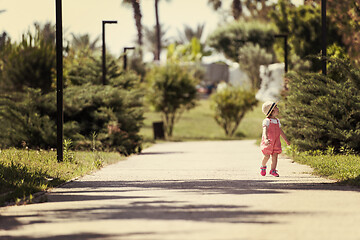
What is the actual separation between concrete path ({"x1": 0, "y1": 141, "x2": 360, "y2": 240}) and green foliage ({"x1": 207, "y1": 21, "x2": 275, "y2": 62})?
62863mm

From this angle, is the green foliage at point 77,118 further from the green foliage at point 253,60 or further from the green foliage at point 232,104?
the green foliage at point 253,60

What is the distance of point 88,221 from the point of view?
862 cm

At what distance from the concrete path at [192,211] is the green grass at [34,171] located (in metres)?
0.47

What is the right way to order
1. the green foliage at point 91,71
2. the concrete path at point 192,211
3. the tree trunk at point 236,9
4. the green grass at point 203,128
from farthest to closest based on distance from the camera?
the tree trunk at point 236,9
the green grass at point 203,128
the green foliage at point 91,71
the concrete path at point 192,211

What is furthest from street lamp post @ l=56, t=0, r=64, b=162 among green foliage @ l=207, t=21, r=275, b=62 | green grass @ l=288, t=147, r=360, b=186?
green foliage @ l=207, t=21, r=275, b=62

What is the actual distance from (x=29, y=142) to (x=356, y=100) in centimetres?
1171

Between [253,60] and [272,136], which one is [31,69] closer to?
[272,136]

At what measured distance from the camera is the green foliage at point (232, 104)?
5184cm

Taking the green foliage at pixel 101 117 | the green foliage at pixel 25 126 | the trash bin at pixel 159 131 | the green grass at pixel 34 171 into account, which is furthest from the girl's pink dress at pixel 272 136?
the trash bin at pixel 159 131

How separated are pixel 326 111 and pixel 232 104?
105ft

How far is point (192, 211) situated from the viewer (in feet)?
30.7

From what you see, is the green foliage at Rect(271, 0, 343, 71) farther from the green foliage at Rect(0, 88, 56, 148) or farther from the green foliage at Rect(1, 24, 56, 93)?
the green foliage at Rect(0, 88, 56, 148)

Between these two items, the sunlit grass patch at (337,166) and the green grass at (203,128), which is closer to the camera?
the sunlit grass patch at (337,166)

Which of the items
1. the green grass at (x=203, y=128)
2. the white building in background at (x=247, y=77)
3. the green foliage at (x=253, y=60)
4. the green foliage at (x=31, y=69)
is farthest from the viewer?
the green foliage at (x=253, y=60)
